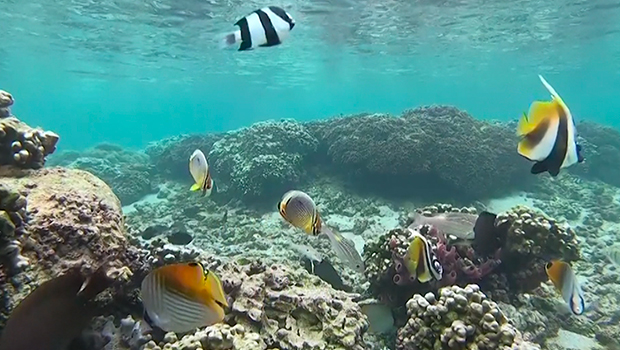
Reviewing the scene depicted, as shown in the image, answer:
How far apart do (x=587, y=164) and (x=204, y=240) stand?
655 inches

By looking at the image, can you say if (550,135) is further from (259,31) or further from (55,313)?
(55,313)

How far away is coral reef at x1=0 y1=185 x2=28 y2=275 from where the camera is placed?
254 centimetres

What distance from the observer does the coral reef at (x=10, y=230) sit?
8.34 feet

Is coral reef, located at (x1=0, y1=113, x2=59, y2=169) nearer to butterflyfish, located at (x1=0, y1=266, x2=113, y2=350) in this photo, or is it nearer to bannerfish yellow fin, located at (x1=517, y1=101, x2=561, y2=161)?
butterflyfish, located at (x1=0, y1=266, x2=113, y2=350)

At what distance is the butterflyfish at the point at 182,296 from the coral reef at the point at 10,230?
108cm

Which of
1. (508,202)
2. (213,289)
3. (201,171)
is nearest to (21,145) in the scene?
(201,171)

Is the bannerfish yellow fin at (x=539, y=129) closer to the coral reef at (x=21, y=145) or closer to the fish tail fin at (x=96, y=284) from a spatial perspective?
the fish tail fin at (x=96, y=284)

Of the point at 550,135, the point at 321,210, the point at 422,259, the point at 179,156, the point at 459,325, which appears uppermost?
the point at 550,135

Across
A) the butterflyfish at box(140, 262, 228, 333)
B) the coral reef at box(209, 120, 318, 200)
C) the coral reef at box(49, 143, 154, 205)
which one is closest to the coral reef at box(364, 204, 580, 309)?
the butterflyfish at box(140, 262, 228, 333)

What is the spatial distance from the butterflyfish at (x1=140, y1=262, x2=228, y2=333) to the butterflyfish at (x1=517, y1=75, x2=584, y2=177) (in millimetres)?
1834

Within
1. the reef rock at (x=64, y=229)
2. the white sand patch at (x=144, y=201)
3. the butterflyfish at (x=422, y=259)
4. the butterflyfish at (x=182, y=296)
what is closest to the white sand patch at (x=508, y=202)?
the butterflyfish at (x=422, y=259)

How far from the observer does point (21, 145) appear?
3.73m

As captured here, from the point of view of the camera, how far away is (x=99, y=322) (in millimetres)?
3123

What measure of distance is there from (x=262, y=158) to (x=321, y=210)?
2.74 m
